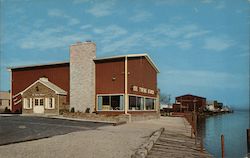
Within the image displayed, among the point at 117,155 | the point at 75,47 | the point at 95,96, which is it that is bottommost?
the point at 117,155

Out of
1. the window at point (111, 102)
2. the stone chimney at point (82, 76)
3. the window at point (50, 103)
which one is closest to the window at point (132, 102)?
the window at point (111, 102)

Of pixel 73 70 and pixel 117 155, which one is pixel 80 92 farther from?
pixel 117 155

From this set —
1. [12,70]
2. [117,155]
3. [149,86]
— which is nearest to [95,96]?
[149,86]

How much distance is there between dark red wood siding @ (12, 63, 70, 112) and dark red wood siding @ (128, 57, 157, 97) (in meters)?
7.53

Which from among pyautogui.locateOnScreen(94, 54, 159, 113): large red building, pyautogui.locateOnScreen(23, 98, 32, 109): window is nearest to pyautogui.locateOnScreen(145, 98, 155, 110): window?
pyautogui.locateOnScreen(94, 54, 159, 113): large red building

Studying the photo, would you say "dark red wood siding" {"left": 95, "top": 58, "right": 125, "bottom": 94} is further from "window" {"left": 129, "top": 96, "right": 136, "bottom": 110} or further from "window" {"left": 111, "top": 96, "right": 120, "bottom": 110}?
"window" {"left": 129, "top": 96, "right": 136, "bottom": 110}

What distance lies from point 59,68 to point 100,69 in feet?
19.6

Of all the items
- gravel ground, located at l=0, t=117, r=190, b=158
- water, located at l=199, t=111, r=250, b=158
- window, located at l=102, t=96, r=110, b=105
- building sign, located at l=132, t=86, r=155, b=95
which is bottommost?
water, located at l=199, t=111, r=250, b=158

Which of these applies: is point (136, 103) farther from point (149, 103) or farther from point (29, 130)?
point (29, 130)

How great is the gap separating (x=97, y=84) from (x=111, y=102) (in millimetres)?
2641

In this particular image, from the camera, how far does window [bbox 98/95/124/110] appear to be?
3300 centimetres

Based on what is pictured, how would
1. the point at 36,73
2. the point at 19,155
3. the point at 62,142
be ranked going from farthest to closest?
the point at 36,73
the point at 62,142
the point at 19,155

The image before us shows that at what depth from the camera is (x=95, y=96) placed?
3447 cm

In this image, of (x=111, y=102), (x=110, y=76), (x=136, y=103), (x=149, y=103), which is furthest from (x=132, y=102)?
(x=149, y=103)
